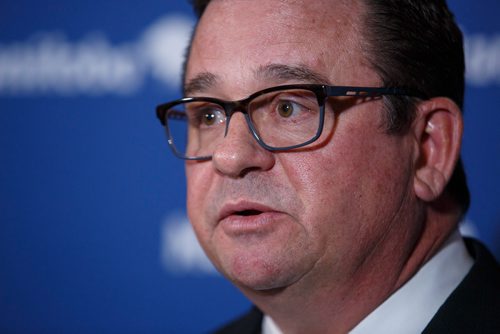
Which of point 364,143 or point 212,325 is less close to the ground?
point 364,143

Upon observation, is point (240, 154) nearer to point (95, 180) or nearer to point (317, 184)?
point (317, 184)

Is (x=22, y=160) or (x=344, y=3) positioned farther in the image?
(x=22, y=160)

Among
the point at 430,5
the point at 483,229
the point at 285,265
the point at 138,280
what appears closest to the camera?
the point at 285,265

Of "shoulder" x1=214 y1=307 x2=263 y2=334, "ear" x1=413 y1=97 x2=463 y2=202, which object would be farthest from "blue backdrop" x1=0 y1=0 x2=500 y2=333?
"ear" x1=413 y1=97 x2=463 y2=202

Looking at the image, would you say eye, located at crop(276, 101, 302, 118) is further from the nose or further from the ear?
the ear

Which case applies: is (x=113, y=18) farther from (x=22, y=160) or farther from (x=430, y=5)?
(x=430, y=5)

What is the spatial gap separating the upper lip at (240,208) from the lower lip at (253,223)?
0.01 m

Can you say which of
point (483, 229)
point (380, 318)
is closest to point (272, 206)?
point (380, 318)

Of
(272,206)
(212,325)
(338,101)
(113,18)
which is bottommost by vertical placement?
(212,325)

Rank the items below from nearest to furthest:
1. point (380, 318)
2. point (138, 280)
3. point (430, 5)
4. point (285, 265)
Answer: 1. point (285, 265)
2. point (380, 318)
3. point (430, 5)
4. point (138, 280)

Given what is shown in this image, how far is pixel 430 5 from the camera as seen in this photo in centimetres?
154

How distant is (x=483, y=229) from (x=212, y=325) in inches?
48.0

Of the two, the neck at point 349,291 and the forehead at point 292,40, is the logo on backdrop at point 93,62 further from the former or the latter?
the neck at point 349,291

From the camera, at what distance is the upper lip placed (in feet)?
4.35
